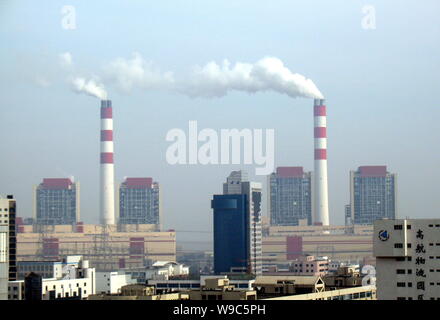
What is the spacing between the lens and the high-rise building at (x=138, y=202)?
125 feet

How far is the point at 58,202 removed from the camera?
3769 centimetres

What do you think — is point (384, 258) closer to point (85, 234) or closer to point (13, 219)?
point (13, 219)

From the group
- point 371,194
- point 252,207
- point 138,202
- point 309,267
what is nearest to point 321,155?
point 252,207

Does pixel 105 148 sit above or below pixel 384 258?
above

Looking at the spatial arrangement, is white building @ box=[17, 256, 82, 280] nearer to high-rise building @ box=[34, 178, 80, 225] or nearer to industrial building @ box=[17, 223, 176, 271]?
industrial building @ box=[17, 223, 176, 271]

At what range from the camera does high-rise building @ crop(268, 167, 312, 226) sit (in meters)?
36.8

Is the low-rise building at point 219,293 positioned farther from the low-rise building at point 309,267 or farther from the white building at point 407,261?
the low-rise building at point 309,267

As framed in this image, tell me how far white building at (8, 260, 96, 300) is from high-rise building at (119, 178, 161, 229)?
734 inches

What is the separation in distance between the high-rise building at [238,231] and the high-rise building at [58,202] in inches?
411

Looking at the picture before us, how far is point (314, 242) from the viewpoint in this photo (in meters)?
32.9

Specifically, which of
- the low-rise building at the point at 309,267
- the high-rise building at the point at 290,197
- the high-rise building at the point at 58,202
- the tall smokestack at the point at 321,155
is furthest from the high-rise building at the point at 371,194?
the low-rise building at the point at 309,267

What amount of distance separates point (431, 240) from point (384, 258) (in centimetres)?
43
